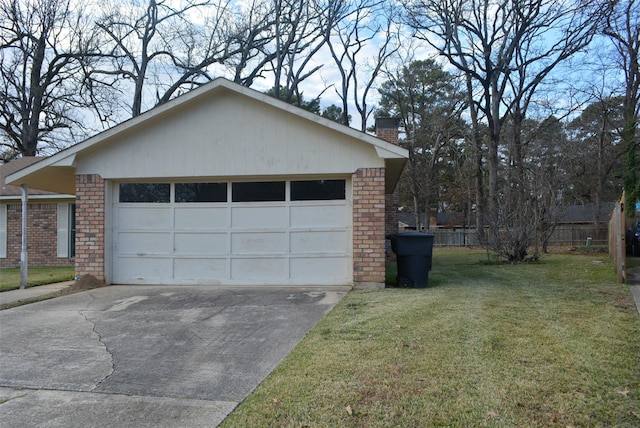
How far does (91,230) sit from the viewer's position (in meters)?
9.16

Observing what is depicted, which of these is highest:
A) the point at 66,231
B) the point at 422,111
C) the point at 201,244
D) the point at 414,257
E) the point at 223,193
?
the point at 422,111

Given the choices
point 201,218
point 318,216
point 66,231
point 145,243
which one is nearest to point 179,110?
point 201,218

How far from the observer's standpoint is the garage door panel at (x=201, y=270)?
9.27 meters

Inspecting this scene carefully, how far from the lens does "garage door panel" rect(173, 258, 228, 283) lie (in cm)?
927

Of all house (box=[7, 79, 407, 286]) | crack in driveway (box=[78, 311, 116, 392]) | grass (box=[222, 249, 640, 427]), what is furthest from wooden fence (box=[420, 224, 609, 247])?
crack in driveway (box=[78, 311, 116, 392])

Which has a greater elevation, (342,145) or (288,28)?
(288,28)

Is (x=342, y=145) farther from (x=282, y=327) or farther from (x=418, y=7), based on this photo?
(x=418, y=7)

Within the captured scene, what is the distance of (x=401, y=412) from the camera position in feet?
10.5

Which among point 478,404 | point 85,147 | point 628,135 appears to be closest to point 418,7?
point 628,135

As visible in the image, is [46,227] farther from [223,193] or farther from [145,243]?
[223,193]

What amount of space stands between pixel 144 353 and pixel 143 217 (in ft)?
16.6

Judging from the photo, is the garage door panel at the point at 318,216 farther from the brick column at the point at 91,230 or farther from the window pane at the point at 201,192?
the brick column at the point at 91,230

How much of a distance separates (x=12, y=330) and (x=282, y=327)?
3.56 m

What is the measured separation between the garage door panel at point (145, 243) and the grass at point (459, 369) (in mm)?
4465
